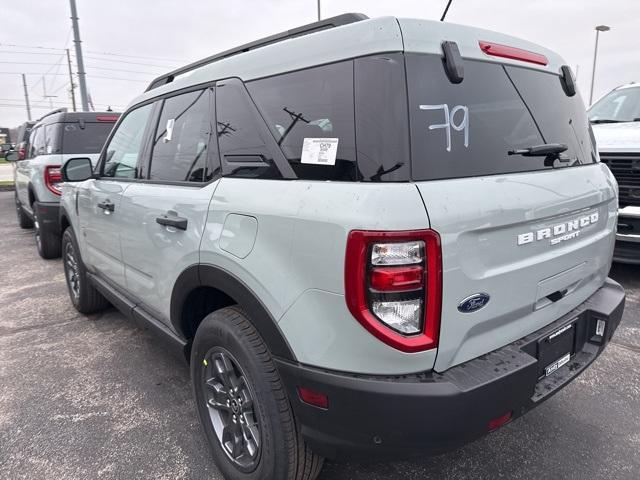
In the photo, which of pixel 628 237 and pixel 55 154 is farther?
pixel 55 154

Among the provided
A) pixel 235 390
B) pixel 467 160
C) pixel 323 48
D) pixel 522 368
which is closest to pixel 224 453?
pixel 235 390

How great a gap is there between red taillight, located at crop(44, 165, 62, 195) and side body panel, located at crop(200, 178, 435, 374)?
17.1 ft

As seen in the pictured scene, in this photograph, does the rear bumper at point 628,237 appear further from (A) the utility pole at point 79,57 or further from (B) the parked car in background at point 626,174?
(A) the utility pole at point 79,57

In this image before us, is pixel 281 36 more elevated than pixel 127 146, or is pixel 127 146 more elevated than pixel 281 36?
pixel 281 36

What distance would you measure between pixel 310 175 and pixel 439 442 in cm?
103

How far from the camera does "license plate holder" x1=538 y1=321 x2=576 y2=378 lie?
6.00 feet

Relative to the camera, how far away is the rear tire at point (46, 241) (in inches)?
245

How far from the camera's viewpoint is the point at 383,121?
4.99 feet

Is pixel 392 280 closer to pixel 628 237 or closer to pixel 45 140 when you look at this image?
pixel 628 237

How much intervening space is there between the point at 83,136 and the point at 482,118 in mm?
5895

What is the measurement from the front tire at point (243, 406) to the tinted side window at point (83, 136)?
494 cm

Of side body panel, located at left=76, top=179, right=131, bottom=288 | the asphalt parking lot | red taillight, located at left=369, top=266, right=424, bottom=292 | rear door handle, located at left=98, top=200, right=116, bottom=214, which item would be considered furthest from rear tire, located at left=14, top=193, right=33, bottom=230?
red taillight, located at left=369, top=266, right=424, bottom=292

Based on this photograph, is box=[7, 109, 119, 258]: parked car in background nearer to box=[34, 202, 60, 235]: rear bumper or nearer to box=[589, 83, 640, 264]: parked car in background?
box=[34, 202, 60, 235]: rear bumper

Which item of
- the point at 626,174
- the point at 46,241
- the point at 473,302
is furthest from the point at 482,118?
the point at 46,241
